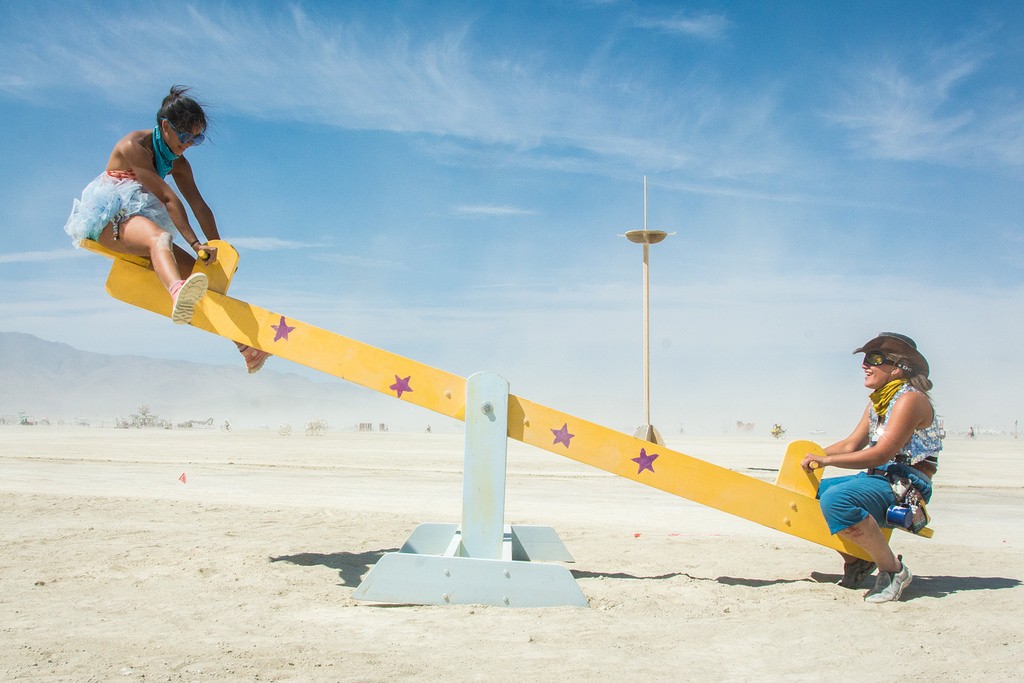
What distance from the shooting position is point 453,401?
453 cm

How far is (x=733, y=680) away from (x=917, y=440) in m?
2.32

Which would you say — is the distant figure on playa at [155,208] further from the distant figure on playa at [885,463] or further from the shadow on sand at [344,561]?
the distant figure on playa at [885,463]

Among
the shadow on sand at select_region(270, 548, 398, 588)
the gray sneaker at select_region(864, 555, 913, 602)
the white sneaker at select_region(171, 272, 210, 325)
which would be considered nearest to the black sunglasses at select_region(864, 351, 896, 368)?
the gray sneaker at select_region(864, 555, 913, 602)

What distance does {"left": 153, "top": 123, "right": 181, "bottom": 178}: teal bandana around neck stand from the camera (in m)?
4.77

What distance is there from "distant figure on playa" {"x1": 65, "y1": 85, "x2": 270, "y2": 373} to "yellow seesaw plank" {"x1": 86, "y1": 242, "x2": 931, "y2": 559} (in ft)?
0.57

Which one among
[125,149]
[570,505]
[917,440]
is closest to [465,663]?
[917,440]

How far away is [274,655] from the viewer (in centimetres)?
328

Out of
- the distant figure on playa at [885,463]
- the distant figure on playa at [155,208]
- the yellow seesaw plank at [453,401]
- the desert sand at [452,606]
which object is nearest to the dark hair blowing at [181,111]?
the distant figure on playa at [155,208]

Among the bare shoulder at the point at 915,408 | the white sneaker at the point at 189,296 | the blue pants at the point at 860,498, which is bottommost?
the blue pants at the point at 860,498

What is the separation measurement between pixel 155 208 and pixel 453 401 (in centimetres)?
211

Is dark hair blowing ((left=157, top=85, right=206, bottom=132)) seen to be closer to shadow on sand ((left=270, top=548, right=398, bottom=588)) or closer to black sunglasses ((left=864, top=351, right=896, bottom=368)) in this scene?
shadow on sand ((left=270, top=548, right=398, bottom=588))

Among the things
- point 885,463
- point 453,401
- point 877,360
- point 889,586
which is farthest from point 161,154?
point 889,586

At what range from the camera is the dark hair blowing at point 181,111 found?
4.72 meters

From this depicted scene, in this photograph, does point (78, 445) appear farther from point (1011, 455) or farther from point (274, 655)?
point (1011, 455)
